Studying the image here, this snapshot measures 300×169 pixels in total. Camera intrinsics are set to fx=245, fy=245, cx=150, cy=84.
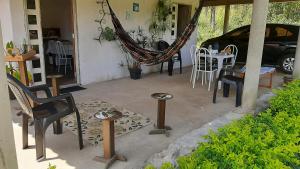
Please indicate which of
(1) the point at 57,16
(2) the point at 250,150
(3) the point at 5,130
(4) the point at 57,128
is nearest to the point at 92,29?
(4) the point at 57,128

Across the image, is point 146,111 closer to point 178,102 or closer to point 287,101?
point 178,102

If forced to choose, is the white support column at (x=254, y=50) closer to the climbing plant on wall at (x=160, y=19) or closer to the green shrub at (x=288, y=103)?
the green shrub at (x=288, y=103)

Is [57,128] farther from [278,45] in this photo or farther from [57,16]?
[278,45]

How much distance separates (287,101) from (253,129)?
702 millimetres

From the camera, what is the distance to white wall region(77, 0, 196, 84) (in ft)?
15.7

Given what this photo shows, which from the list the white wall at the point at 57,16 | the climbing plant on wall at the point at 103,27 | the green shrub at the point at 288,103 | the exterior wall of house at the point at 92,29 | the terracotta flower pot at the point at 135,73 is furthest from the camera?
the white wall at the point at 57,16

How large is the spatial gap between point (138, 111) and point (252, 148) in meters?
2.50

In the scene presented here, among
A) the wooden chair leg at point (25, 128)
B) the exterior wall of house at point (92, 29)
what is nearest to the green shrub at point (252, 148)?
the wooden chair leg at point (25, 128)

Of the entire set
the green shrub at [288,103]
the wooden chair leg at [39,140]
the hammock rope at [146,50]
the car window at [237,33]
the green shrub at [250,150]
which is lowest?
the wooden chair leg at [39,140]

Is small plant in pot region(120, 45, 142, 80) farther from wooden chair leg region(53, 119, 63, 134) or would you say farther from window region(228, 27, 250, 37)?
window region(228, 27, 250, 37)

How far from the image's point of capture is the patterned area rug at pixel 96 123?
2.84 metres

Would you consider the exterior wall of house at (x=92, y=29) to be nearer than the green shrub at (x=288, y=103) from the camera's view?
No

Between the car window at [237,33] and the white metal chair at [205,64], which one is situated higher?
the car window at [237,33]

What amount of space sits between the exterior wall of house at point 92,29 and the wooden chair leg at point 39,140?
2.40 meters
